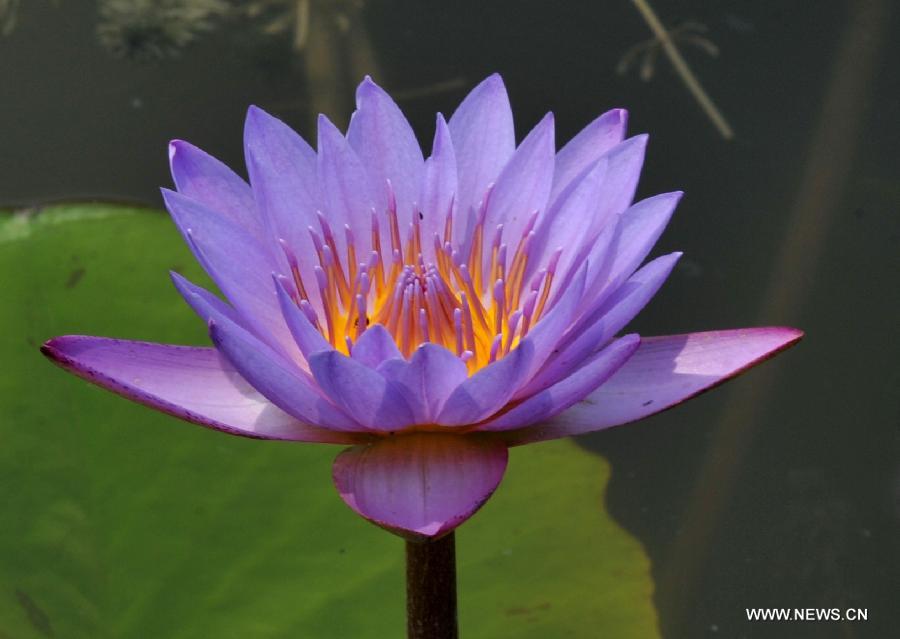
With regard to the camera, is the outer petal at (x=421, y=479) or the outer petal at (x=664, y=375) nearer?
the outer petal at (x=421, y=479)

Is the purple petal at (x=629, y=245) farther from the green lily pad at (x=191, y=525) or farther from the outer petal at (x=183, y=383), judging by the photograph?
the green lily pad at (x=191, y=525)

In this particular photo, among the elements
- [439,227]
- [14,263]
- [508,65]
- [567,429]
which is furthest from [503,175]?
[508,65]

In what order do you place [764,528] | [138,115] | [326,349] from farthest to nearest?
[138,115] < [764,528] < [326,349]

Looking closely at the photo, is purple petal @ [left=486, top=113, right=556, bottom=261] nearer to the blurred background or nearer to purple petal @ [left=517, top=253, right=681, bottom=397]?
purple petal @ [left=517, top=253, right=681, bottom=397]

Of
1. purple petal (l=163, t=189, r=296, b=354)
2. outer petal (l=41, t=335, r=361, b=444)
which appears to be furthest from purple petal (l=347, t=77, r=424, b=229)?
outer petal (l=41, t=335, r=361, b=444)

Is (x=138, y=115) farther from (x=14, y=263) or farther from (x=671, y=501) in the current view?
(x=671, y=501)

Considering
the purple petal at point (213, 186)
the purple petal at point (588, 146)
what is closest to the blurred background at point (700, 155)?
the purple petal at point (213, 186)

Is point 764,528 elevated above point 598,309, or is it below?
below
